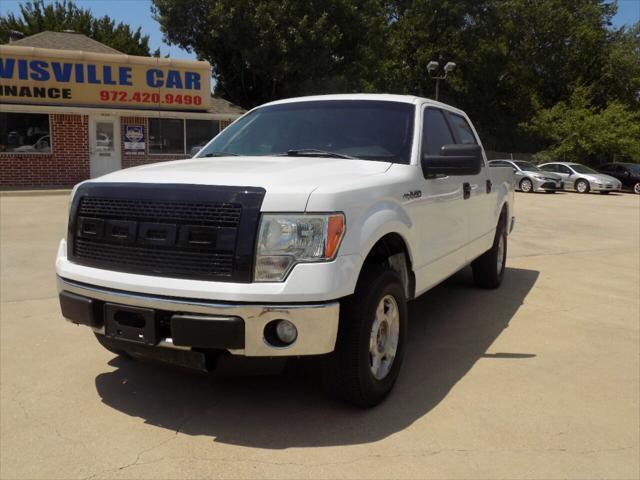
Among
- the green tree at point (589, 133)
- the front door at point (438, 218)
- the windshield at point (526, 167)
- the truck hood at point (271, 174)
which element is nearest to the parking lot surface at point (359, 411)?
the front door at point (438, 218)

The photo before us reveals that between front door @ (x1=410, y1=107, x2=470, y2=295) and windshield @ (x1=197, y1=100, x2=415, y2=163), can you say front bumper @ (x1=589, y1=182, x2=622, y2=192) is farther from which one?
windshield @ (x1=197, y1=100, x2=415, y2=163)

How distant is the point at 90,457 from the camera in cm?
290

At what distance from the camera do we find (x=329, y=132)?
14.0 feet

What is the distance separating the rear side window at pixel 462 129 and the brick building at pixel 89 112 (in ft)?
52.7

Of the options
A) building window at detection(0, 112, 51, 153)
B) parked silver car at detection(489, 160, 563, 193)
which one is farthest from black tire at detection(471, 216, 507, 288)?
parked silver car at detection(489, 160, 563, 193)

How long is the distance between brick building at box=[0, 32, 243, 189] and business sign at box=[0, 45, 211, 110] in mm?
30

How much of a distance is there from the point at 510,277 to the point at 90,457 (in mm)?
5738

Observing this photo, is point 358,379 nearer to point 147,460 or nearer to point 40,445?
point 147,460

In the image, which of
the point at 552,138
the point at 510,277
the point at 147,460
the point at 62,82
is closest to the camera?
the point at 147,460

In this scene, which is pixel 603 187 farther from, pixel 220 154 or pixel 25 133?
pixel 220 154

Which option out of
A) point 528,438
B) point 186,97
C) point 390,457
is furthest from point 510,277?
point 186,97

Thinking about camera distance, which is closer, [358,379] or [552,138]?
[358,379]

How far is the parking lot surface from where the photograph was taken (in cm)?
288

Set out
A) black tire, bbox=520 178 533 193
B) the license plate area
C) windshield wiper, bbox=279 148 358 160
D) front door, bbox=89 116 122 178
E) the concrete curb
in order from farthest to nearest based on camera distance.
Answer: black tire, bbox=520 178 533 193, front door, bbox=89 116 122 178, the concrete curb, windshield wiper, bbox=279 148 358 160, the license plate area
